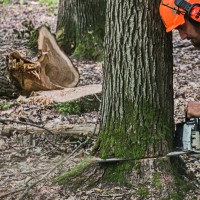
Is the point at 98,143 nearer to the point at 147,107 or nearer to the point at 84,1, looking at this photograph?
the point at 147,107

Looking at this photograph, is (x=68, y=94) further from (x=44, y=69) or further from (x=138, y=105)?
(x=138, y=105)

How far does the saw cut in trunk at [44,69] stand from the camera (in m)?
6.76

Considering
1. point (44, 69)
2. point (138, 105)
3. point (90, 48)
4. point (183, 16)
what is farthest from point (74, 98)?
point (90, 48)

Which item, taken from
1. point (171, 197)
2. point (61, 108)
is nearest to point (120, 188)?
point (171, 197)

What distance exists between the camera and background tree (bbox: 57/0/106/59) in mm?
9234

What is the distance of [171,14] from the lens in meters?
3.60

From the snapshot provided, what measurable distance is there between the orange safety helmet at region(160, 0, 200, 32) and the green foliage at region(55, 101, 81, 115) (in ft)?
8.74

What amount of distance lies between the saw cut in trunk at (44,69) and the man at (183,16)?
3394 millimetres

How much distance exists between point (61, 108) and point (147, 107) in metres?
2.44

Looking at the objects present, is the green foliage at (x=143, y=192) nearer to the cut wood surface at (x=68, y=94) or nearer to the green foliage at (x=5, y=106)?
the cut wood surface at (x=68, y=94)

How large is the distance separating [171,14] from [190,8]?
0.14 meters

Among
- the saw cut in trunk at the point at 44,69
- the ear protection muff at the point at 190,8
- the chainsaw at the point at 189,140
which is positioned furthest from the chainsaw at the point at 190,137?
the saw cut in trunk at the point at 44,69

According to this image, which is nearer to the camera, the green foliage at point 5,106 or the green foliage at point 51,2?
the green foliage at point 5,106

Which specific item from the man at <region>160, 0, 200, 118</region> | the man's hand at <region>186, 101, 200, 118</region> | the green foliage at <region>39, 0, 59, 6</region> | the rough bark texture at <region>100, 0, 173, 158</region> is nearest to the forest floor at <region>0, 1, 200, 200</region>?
the rough bark texture at <region>100, 0, 173, 158</region>
